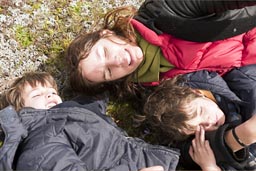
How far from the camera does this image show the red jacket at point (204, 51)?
3631 mm

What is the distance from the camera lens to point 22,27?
4.01m

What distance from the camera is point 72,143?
11.0 feet

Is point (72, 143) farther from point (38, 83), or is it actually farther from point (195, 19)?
point (195, 19)

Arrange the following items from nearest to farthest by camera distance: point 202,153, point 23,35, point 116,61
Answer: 1. point 116,61
2. point 202,153
3. point 23,35

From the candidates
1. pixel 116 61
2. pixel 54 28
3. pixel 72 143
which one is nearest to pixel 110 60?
pixel 116 61

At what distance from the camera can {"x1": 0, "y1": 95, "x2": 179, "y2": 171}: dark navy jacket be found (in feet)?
10.2

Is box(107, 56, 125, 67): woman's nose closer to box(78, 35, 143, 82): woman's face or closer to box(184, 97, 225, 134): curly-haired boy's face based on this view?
box(78, 35, 143, 82): woman's face

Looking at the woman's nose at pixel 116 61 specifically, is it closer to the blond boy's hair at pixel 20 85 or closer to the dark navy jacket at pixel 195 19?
the dark navy jacket at pixel 195 19

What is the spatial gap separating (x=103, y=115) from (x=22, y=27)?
106 cm

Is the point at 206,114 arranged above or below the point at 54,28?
below

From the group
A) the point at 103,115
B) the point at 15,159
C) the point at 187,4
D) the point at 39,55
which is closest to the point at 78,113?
the point at 103,115

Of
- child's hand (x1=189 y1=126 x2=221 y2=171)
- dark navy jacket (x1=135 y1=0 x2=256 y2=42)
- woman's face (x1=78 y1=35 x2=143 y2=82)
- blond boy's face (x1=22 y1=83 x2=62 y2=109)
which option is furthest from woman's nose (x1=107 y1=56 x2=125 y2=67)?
child's hand (x1=189 y1=126 x2=221 y2=171)

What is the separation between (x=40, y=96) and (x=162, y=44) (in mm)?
997

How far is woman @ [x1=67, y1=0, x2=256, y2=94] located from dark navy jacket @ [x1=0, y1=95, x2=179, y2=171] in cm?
33
